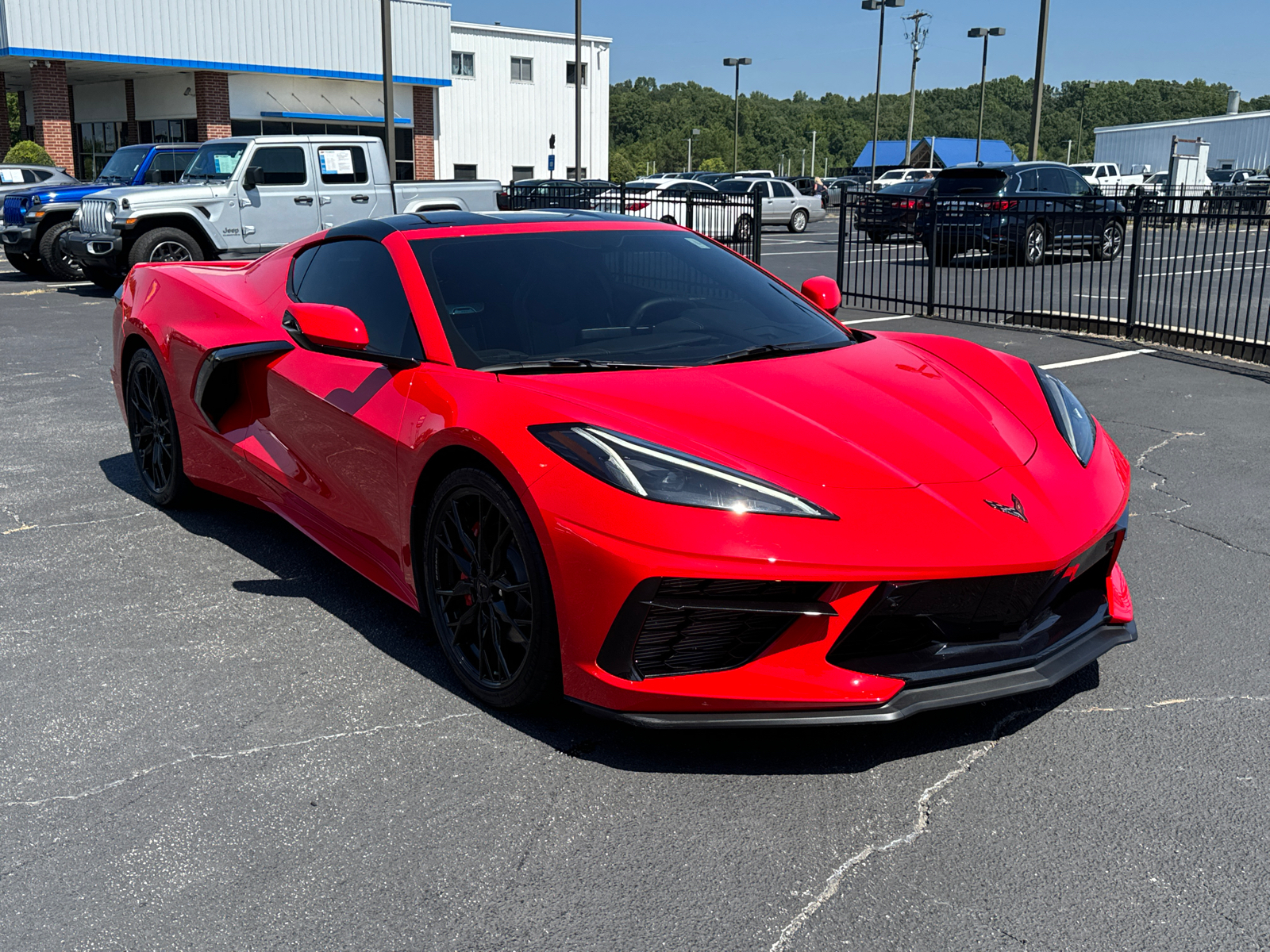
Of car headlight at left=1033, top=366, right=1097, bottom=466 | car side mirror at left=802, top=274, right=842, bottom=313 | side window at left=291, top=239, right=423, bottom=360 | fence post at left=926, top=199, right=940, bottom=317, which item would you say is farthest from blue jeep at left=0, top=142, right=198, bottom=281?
car headlight at left=1033, top=366, right=1097, bottom=466

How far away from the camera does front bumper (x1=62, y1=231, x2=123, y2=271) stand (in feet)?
46.0

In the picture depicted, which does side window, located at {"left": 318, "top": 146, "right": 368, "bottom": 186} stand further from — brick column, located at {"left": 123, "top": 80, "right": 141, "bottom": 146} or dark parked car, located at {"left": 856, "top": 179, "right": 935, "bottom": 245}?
brick column, located at {"left": 123, "top": 80, "right": 141, "bottom": 146}

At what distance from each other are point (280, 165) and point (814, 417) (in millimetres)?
12703

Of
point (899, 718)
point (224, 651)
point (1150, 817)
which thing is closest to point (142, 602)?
point (224, 651)

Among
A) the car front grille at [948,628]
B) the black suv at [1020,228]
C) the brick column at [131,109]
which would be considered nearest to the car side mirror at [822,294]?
the car front grille at [948,628]

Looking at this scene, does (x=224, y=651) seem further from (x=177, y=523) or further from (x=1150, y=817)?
(x=1150, y=817)

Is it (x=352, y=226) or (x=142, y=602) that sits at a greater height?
(x=352, y=226)

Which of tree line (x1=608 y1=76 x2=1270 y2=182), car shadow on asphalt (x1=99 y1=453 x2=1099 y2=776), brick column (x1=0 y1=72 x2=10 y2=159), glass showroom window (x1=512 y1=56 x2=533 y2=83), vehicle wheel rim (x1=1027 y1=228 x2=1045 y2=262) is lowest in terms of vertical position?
car shadow on asphalt (x1=99 y1=453 x2=1099 y2=776)

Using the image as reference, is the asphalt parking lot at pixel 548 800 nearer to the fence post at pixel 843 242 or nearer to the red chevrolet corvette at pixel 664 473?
the red chevrolet corvette at pixel 664 473

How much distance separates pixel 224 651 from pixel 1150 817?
286 cm

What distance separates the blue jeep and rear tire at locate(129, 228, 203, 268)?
218 cm

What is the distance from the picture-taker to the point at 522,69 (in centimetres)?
5022

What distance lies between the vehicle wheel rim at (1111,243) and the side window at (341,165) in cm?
881

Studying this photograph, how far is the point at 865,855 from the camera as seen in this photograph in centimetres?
272
